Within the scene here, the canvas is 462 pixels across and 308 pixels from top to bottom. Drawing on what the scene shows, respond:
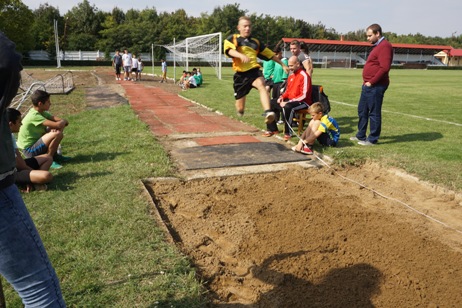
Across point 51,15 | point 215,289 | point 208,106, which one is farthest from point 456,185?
point 51,15

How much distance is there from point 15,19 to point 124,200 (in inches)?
1952

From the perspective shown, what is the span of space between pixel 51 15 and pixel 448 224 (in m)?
76.9

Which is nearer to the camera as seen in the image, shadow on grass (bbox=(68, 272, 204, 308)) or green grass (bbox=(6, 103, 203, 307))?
shadow on grass (bbox=(68, 272, 204, 308))

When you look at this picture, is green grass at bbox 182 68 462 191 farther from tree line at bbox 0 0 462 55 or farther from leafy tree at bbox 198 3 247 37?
leafy tree at bbox 198 3 247 37

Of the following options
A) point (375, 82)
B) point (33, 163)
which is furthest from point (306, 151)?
point (33, 163)

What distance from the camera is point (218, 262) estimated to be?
3607mm

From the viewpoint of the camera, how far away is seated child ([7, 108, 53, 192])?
187 inches

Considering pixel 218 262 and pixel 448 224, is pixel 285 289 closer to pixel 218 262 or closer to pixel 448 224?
pixel 218 262

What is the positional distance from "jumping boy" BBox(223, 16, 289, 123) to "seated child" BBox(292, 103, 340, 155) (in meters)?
0.80

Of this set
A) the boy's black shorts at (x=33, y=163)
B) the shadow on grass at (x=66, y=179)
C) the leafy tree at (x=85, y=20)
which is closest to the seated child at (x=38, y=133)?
the shadow on grass at (x=66, y=179)

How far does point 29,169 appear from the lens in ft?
16.6

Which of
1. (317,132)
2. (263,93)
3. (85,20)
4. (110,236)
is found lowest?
(110,236)

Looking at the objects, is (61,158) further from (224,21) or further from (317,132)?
(224,21)

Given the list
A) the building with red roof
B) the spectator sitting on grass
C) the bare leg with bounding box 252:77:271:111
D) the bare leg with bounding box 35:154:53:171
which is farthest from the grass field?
the building with red roof
